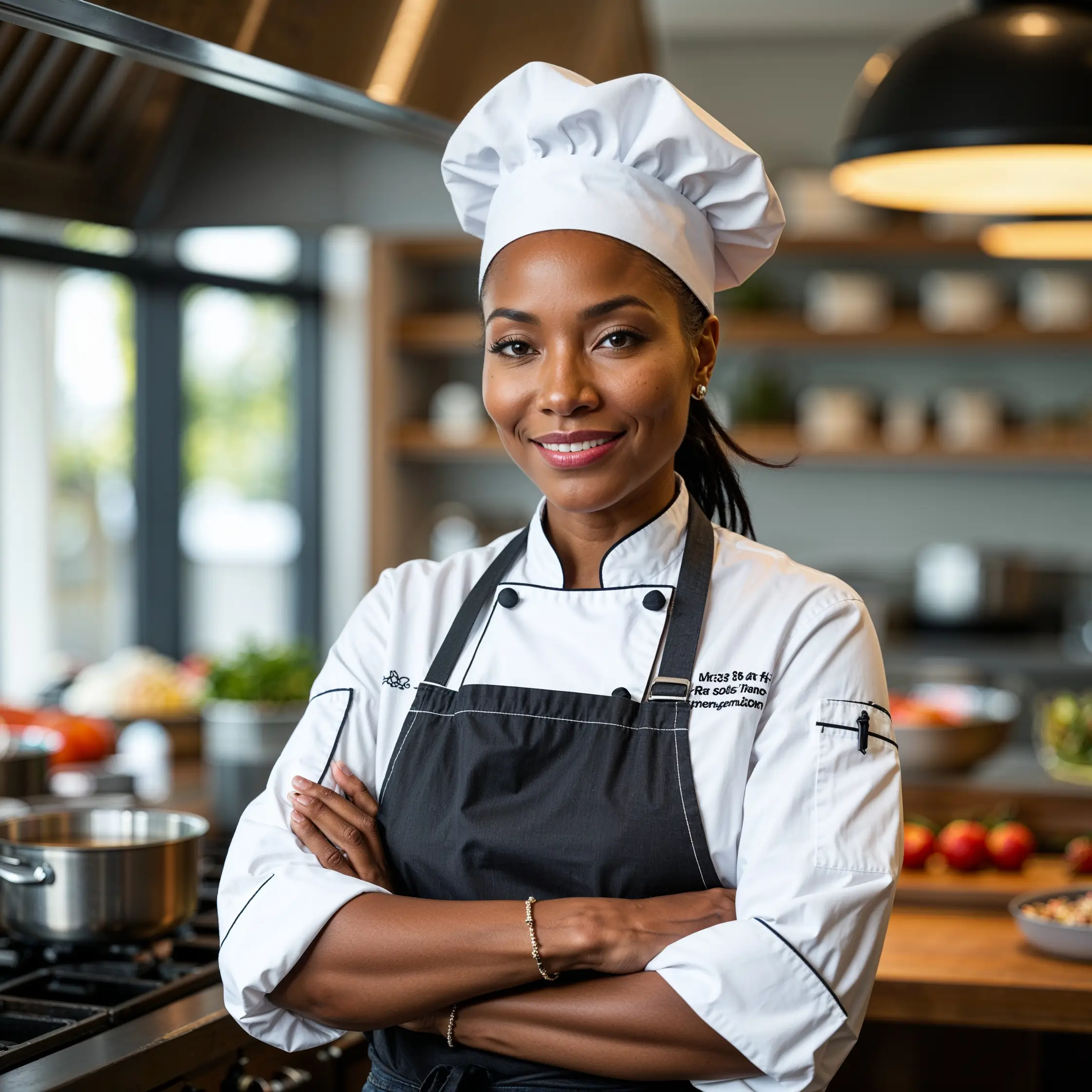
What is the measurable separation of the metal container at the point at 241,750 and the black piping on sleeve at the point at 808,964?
128 cm

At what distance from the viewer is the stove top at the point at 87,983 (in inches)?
61.5

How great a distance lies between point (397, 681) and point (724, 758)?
14.7 inches

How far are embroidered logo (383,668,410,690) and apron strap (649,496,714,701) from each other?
276 millimetres

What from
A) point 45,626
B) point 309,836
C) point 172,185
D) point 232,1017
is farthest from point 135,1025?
point 45,626

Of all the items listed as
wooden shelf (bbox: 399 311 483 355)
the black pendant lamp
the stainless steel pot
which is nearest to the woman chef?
the stainless steel pot

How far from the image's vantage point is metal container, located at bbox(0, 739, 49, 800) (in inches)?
90.9

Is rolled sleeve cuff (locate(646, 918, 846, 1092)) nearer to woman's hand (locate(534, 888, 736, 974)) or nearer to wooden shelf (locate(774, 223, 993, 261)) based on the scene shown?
woman's hand (locate(534, 888, 736, 974))

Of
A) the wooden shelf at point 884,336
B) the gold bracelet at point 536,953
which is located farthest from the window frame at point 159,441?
the gold bracelet at point 536,953

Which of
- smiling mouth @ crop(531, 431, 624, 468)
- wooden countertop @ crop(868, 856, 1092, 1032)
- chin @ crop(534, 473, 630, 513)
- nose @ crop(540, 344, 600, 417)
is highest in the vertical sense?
nose @ crop(540, 344, 600, 417)

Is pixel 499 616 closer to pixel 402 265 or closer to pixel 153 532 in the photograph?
pixel 153 532

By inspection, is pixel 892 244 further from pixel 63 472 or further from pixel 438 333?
pixel 63 472

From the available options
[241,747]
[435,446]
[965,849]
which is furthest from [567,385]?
[435,446]

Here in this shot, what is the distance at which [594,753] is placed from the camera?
4.80 feet

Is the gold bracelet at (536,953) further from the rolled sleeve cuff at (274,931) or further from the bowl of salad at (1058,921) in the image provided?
the bowl of salad at (1058,921)
